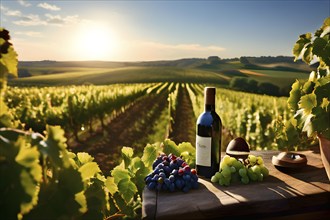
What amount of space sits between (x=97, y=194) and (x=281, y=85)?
56.5 m

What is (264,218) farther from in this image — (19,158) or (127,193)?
(19,158)

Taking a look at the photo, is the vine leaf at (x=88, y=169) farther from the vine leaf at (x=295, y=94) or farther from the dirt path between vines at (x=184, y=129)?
the dirt path between vines at (x=184, y=129)

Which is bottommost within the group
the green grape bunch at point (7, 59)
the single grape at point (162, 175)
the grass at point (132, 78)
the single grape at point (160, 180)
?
the grass at point (132, 78)

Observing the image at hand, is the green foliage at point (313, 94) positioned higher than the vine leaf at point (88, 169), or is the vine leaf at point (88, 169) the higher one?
the green foliage at point (313, 94)

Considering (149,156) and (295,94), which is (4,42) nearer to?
(149,156)

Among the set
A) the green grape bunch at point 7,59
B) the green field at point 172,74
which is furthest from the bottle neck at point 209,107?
the green field at point 172,74

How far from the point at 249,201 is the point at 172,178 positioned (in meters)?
0.41

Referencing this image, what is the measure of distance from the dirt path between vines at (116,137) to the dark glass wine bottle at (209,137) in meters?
5.93

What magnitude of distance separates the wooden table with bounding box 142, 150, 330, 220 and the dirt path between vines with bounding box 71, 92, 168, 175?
6.14m

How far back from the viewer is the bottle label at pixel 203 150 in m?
2.16

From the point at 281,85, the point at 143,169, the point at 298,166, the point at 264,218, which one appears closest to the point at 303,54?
the point at 298,166

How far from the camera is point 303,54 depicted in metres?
2.31

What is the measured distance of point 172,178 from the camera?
1.96 meters

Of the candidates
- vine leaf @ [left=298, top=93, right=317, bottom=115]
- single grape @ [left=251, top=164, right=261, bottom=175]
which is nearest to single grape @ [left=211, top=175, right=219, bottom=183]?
single grape @ [left=251, top=164, right=261, bottom=175]
